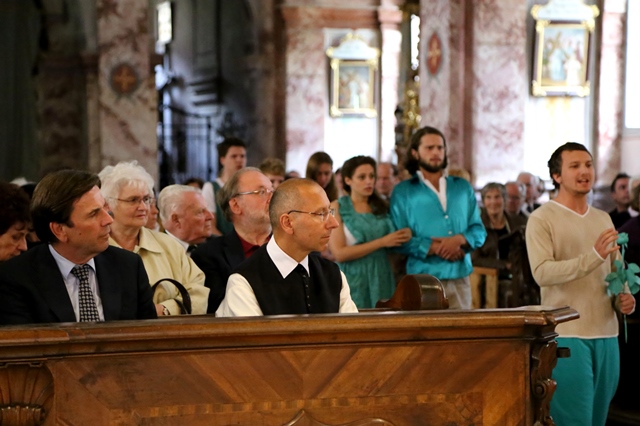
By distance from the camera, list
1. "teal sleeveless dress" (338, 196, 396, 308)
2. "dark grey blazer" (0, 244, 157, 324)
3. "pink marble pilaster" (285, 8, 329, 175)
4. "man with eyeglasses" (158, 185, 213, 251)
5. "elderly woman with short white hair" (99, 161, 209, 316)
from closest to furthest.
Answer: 1. "dark grey blazer" (0, 244, 157, 324)
2. "elderly woman with short white hair" (99, 161, 209, 316)
3. "man with eyeglasses" (158, 185, 213, 251)
4. "teal sleeveless dress" (338, 196, 396, 308)
5. "pink marble pilaster" (285, 8, 329, 175)

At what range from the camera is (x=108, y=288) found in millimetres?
3859

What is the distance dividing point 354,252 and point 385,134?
11.5m

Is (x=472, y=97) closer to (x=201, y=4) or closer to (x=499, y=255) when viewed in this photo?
(x=499, y=255)

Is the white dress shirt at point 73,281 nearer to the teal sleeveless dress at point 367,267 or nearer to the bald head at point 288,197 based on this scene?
the bald head at point 288,197

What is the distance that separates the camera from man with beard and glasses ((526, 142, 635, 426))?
16.4 feet

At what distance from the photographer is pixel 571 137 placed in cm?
1266

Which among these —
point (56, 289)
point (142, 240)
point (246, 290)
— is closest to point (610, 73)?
point (142, 240)

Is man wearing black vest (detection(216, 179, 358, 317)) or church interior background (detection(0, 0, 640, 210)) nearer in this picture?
man wearing black vest (detection(216, 179, 358, 317))

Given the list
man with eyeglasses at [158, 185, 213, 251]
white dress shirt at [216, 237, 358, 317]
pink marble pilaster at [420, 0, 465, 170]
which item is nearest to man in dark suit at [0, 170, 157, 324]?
white dress shirt at [216, 237, 358, 317]

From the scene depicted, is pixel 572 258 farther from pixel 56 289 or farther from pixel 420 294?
pixel 56 289

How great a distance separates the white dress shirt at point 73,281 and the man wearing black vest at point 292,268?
1.50 feet

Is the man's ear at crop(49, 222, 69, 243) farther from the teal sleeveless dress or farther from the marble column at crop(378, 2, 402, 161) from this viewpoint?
the marble column at crop(378, 2, 402, 161)

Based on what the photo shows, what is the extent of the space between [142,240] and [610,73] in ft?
29.4

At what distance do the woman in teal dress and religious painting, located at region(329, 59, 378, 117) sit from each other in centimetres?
1091
